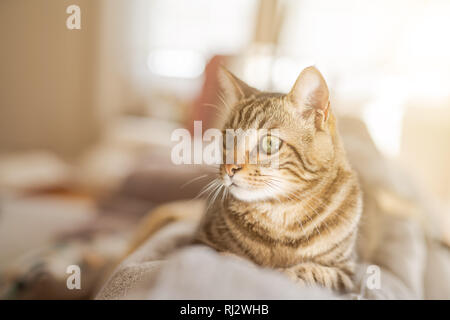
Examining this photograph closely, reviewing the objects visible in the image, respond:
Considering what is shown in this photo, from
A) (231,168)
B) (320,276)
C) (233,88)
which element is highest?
(233,88)

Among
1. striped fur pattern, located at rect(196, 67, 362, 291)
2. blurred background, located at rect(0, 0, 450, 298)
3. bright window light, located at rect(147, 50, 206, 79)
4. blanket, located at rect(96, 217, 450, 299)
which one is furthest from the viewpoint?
bright window light, located at rect(147, 50, 206, 79)

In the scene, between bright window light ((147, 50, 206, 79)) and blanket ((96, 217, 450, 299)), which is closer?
blanket ((96, 217, 450, 299))

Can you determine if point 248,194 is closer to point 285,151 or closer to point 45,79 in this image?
point 285,151

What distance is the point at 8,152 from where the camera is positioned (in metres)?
2.77

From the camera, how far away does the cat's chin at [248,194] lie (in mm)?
479

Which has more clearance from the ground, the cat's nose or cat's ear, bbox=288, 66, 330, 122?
cat's ear, bbox=288, 66, 330, 122

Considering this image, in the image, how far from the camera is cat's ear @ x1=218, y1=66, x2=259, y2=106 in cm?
54

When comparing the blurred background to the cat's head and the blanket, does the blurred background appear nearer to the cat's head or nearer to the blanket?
the cat's head

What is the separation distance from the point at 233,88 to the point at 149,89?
293 cm

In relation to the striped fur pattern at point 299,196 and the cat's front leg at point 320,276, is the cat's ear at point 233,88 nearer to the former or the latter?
the striped fur pattern at point 299,196

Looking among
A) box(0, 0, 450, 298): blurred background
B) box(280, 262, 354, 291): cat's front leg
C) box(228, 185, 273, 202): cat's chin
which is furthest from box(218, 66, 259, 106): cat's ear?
box(280, 262, 354, 291): cat's front leg

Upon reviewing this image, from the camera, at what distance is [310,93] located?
17.5 inches

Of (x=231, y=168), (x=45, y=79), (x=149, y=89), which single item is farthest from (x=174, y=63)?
(x=231, y=168)
